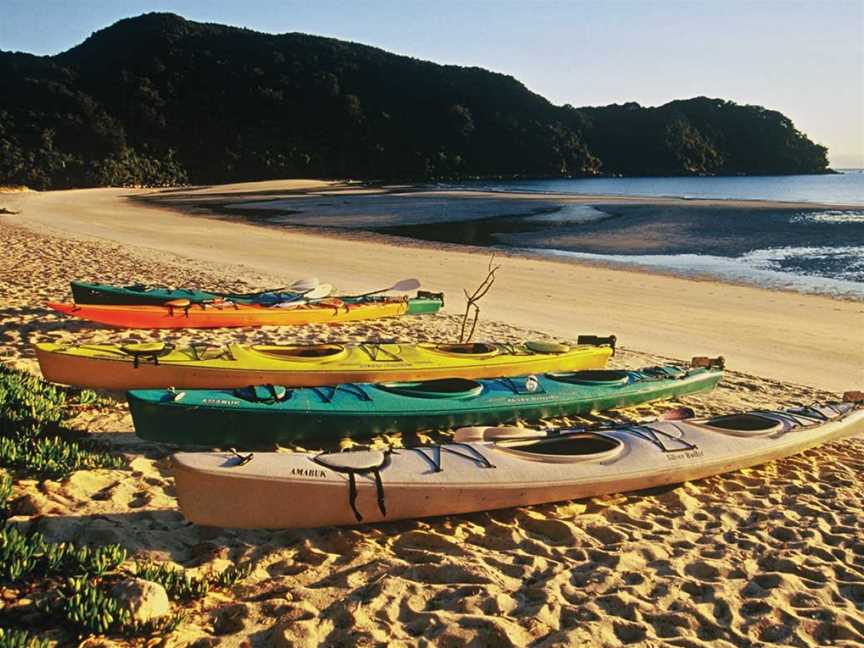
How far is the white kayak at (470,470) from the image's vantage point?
358 centimetres

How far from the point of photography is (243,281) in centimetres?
1278

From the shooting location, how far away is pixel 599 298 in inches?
508

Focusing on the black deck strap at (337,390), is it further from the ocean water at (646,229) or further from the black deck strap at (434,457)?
the ocean water at (646,229)

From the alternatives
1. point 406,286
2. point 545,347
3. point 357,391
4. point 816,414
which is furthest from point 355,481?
point 406,286

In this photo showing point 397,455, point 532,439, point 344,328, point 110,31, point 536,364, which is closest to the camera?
point 397,455

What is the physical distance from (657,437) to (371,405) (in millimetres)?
2163

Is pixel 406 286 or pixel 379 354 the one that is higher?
pixel 406 286

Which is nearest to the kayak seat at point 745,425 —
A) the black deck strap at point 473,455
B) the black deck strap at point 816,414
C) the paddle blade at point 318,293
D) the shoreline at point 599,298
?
the black deck strap at point 816,414

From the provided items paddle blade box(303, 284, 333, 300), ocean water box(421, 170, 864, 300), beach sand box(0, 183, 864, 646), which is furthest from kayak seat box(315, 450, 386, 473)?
ocean water box(421, 170, 864, 300)

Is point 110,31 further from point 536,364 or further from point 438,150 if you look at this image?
point 536,364

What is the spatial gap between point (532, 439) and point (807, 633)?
6.30 ft

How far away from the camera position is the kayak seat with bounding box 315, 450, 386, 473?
3797mm

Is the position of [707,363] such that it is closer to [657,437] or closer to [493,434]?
[657,437]

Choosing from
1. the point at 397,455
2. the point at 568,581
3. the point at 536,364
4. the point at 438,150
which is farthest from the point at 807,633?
the point at 438,150
